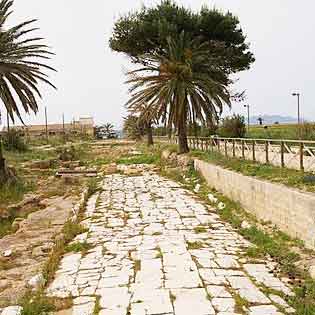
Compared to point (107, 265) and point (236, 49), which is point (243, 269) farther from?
point (236, 49)

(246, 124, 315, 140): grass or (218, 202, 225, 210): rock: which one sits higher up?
(246, 124, 315, 140): grass

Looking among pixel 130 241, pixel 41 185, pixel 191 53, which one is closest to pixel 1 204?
pixel 41 185

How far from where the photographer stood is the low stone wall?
21.1 ft

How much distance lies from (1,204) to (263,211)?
8.67 meters

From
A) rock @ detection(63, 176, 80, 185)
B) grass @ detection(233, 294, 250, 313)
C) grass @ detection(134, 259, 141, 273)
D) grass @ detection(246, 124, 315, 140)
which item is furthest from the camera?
grass @ detection(246, 124, 315, 140)

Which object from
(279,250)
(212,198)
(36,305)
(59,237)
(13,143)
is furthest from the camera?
(13,143)

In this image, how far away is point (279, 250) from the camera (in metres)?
6.71

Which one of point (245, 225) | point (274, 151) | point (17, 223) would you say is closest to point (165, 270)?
point (245, 225)

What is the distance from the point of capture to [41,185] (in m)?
17.1

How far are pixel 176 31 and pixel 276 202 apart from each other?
15.4 meters

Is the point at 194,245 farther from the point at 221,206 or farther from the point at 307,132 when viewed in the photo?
the point at 307,132

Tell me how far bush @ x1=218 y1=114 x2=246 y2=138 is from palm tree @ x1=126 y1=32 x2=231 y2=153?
7815 mm

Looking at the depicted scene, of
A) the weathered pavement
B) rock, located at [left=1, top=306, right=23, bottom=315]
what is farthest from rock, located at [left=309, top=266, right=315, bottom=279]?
rock, located at [left=1, top=306, right=23, bottom=315]

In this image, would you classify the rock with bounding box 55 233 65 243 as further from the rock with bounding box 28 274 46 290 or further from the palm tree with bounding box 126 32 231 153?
the palm tree with bounding box 126 32 231 153
